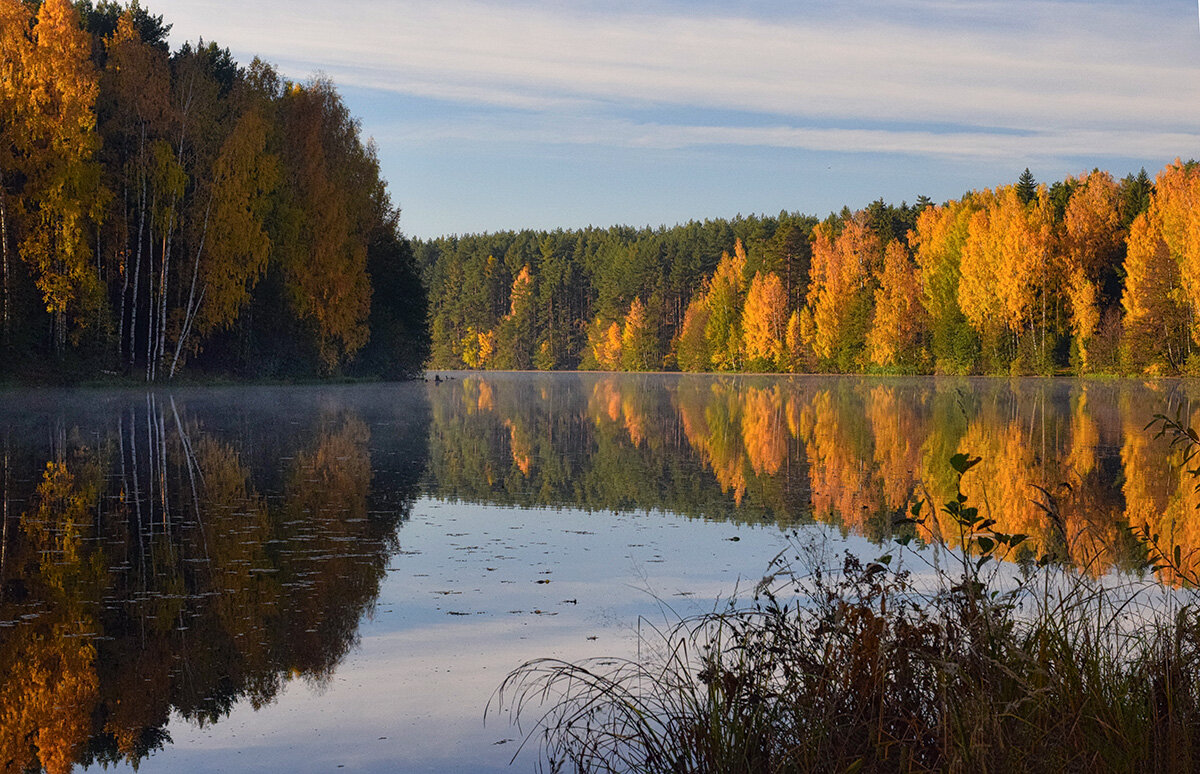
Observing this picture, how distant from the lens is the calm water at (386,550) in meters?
5.29

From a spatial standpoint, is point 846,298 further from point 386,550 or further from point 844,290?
point 386,550

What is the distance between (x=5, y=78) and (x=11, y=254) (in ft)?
16.1

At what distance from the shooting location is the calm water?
17.3 feet

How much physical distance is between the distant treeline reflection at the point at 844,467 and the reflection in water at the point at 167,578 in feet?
7.86

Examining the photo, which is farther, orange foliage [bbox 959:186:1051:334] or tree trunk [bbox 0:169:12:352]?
orange foliage [bbox 959:186:1051:334]

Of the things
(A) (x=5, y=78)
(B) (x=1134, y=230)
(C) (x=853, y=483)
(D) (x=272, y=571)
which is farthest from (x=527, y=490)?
(B) (x=1134, y=230)

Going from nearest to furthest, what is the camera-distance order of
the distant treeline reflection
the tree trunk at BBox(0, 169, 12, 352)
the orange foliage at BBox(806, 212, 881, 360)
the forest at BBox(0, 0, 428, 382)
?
the distant treeline reflection → the tree trunk at BBox(0, 169, 12, 352) → the forest at BBox(0, 0, 428, 382) → the orange foliage at BBox(806, 212, 881, 360)

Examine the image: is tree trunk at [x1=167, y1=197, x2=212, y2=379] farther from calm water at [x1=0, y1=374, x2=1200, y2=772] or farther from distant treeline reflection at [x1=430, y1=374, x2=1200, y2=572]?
calm water at [x1=0, y1=374, x2=1200, y2=772]

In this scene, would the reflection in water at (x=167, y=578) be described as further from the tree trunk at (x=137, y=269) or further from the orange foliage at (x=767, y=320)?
the orange foliage at (x=767, y=320)

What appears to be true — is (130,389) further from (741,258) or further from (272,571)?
(741,258)

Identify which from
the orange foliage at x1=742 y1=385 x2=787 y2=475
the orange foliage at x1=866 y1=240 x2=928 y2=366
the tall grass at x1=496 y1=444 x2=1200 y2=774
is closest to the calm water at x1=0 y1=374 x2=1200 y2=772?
the orange foliage at x1=742 y1=385 x2=787 y2=475

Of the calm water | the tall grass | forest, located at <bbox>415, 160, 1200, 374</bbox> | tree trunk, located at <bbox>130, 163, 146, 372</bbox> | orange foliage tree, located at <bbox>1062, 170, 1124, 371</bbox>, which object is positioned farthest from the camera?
orange foliage tree, located at <bbox>1062, 170, 1124, 371</bbox>

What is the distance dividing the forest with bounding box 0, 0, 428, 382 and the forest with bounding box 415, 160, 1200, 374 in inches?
1458

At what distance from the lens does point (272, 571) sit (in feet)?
28.0
